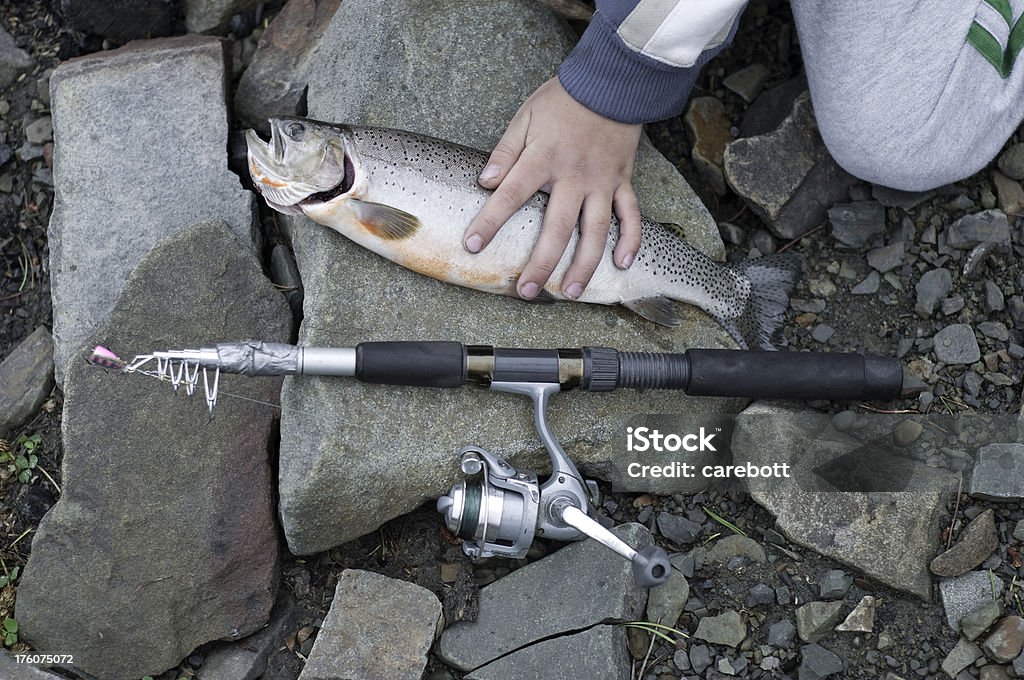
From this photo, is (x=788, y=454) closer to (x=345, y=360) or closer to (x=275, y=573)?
(x=345, y=360)

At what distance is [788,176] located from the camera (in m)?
4.21

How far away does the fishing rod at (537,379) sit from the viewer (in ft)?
10.5

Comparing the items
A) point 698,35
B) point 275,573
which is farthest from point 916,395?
point 275,573

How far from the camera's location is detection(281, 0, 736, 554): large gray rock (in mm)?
3391

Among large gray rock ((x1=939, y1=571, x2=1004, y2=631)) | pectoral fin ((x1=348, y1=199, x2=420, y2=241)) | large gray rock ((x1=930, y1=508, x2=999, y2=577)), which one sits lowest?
large gray rock ((x1=939, y1=571, x2=1004, y2=631))

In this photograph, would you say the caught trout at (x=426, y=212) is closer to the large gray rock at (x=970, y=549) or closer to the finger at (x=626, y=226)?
the finger at (x=626, y=226)

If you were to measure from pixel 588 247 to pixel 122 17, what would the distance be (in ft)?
8.01

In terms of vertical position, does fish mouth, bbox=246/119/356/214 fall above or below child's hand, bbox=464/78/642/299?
above

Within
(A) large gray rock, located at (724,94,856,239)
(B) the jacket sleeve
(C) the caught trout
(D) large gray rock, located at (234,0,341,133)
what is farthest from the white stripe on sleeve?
(D) large gray rock, located at (234,0,341,133)

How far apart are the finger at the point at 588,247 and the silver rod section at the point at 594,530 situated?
0.82m

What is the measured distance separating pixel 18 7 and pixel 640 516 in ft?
11.9

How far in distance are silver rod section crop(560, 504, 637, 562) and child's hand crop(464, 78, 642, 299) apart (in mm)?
817

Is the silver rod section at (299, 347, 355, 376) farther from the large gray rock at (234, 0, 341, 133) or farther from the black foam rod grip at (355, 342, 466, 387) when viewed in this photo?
the large gray rock at (234, 0, 341, 133)

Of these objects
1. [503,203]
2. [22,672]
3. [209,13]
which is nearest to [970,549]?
[503,203]
